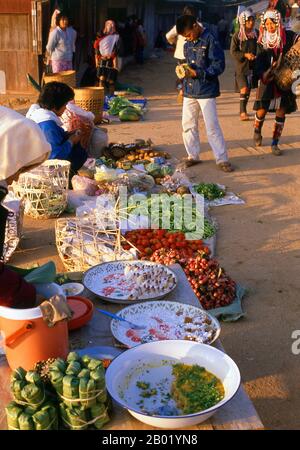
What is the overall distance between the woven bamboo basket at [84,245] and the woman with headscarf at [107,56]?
29.0ft

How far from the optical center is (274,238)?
5.38m

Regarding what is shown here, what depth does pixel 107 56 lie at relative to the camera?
41.8 feet

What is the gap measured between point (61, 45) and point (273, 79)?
528 cm

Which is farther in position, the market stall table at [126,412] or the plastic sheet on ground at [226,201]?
the plastic sheet on ground at [226,201]

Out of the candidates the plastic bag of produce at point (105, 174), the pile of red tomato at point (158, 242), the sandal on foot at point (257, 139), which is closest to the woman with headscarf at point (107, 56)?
the sandal on foot at point (257, 139)

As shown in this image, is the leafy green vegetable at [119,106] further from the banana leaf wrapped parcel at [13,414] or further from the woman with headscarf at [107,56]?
the banana leaf wrapped parcel at [13,414]

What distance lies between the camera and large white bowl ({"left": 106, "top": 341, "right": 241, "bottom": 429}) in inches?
84.5

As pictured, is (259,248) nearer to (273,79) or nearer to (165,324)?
(165,324)

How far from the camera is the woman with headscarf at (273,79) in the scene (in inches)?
306

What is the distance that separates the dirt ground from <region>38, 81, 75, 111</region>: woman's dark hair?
4.30ft

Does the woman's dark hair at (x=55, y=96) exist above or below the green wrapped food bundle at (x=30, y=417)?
above

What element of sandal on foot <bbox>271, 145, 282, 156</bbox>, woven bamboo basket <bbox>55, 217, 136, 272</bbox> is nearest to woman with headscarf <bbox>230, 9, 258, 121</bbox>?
sandal on foot <bbox>271, 145, 282, 156</bbox>

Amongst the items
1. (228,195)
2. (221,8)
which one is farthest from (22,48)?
(221,8)
